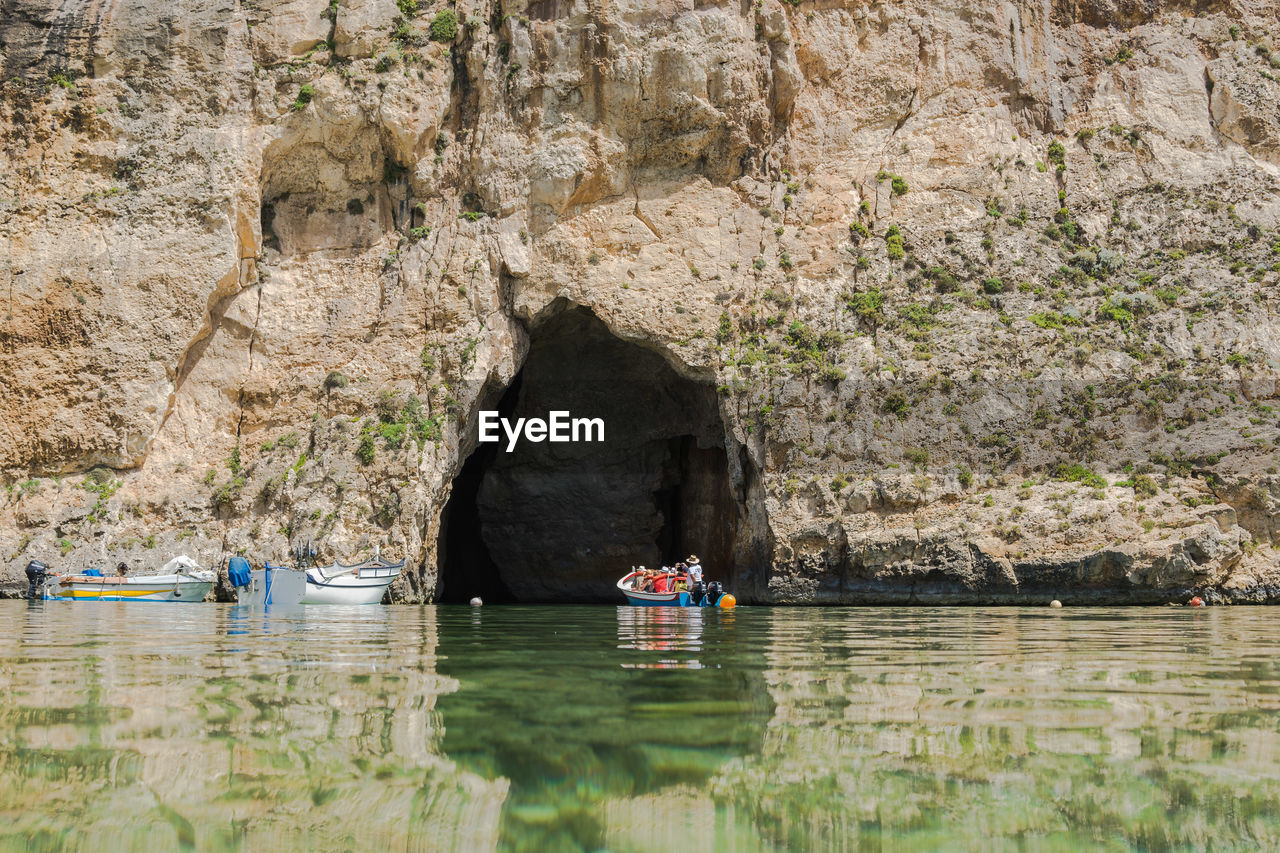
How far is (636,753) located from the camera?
418 cm

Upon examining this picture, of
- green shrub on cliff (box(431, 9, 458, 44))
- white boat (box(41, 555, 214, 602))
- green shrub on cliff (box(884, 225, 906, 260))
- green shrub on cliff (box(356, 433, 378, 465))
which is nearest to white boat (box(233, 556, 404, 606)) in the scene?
white boat (box(41, 555, 214, 602))

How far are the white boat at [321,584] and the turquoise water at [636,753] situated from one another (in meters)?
13.4

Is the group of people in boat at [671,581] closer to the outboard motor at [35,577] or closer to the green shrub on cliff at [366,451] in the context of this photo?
the green shrub on cliff at [366,451]

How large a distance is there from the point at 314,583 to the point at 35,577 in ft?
24.7

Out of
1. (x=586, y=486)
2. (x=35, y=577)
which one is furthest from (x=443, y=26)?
(x=35, y=577)

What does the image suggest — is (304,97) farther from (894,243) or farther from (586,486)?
(894,243)

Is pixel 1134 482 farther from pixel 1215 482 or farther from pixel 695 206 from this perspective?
pixel 695 206

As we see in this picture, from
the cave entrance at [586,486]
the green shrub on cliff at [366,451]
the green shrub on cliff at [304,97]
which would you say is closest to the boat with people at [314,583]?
the green shrub on cliff at [366,451]

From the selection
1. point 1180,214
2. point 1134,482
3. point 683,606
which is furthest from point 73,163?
point 1180,214

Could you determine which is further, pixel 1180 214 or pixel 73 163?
pixel 1180 214

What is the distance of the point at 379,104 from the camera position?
29656 mm

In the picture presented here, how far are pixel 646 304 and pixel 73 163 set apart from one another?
16.5 meters

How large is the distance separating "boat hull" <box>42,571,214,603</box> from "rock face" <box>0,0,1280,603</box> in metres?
1.85

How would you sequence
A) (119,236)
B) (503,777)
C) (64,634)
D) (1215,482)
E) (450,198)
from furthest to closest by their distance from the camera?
1. (450,198)
2. (119,236)
3. (1215,482)
4. (64,634)
5. (503,777)
